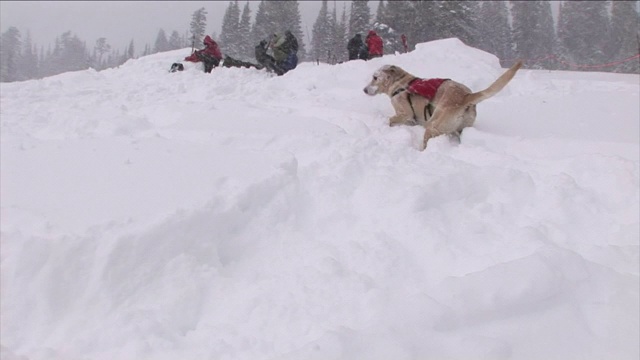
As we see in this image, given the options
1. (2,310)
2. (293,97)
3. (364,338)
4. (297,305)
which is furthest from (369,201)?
(293,97)

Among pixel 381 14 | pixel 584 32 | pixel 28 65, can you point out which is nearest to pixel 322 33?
pixel 381 14

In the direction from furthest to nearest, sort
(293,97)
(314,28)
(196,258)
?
(314,28) < (293,97) < (196,258)

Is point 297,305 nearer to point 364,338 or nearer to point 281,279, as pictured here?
point 281,279

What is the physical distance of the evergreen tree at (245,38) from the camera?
107 ft

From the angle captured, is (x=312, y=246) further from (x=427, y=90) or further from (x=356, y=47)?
(x=356, y=47)

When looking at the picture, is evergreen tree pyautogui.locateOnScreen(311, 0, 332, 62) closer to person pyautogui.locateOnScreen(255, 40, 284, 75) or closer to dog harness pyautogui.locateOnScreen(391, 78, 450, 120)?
person pyautogui.locateOnScreen(255, 40, 284, 75)

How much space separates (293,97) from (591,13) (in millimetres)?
33110

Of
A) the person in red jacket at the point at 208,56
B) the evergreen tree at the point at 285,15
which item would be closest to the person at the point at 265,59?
the person in red jacket at the point at 208,56

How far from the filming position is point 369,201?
9.56 feet

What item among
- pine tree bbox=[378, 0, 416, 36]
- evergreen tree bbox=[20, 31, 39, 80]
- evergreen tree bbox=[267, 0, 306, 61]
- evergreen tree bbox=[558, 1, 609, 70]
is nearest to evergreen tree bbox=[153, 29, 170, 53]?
evergreen tree bbox=[20, 31, 39, 80]

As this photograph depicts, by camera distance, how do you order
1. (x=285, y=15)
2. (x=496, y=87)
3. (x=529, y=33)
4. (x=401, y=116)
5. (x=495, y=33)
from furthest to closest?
(x=495, y=33)
(x=529, y=33)
(x=285, y=15)
(x=401, y=116)
(x=496, y=87)

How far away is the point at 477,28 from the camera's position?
2831cm

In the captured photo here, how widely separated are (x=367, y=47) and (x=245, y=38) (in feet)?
77.2

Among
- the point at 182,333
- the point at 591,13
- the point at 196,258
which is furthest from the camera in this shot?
the point at 591,13
